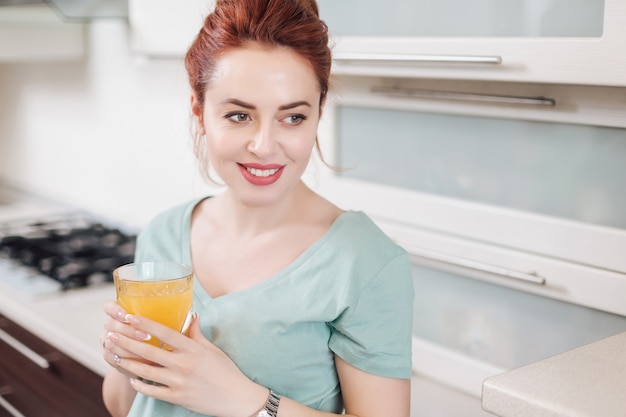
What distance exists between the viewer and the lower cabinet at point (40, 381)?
1.89m

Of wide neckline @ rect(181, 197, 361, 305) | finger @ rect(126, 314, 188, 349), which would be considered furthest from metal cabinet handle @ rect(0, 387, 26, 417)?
finger @ rect(126, 314, 188, 349)

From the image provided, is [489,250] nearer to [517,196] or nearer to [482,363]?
[517,196]

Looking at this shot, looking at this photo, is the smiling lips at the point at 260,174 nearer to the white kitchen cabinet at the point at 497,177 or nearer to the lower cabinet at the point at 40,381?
the white kitchen cabinet at the point at 497,177

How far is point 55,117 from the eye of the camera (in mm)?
3164

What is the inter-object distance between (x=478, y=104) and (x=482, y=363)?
1.62ft

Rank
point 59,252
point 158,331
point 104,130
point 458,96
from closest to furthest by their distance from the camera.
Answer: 1. point 158,331
2. point 458,96
3. point 59,252
4. point 104,130

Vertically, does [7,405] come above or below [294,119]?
below

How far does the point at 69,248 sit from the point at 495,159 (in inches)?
54.4

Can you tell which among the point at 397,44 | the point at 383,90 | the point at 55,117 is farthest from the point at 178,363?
the point at 55,117

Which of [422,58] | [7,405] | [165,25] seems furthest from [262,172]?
[7,405]

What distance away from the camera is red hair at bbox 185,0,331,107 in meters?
1.17

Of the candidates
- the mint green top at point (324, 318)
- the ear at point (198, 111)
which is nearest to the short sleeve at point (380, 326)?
the mint green top at point (324, 318)

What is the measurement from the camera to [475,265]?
5.39 feet

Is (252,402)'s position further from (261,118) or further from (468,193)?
(468,193)
